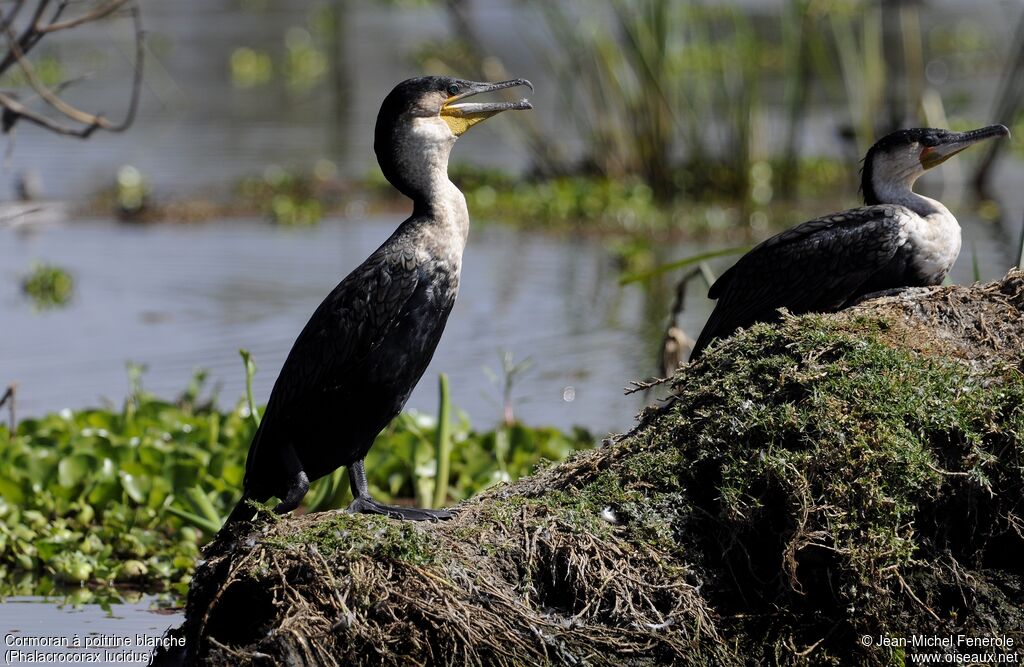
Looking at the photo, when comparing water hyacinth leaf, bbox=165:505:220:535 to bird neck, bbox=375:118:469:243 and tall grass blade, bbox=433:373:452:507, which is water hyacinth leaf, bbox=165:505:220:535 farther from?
bird neck, bbox=375:118:469:243

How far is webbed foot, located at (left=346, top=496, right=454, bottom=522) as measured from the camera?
147 inches

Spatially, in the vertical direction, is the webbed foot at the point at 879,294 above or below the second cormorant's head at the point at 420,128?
below

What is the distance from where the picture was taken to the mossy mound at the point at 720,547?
333 centimetres

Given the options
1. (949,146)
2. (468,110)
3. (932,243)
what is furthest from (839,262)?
(468,110)

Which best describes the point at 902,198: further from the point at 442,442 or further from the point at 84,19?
the point at 84,19

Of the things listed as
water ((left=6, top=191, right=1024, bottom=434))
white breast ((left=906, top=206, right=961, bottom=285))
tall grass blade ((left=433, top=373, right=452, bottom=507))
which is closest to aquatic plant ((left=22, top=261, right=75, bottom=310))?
water ((left=6, top=191, right=1024, bottom=434))

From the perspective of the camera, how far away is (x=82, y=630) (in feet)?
14.4

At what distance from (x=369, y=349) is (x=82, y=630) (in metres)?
1.38

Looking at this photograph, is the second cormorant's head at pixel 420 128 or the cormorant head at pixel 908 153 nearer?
the second cormorant's head at pixel 420 128

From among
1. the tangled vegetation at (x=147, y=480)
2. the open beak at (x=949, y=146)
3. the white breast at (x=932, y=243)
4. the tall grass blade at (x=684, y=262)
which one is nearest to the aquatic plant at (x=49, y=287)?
the tangled vegetation at (x=147, y=480)

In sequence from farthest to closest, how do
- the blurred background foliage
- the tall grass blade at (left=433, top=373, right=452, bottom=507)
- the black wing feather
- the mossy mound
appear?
the blurred background foliage
the tall grass blade at (left=433, top=373, right=452, bottom=507)
the black wing feather
the mossy mound

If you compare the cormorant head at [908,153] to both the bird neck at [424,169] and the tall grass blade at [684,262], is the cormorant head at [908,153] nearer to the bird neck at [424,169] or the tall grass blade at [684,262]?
the tall grass blade at [684,262]

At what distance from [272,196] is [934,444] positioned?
10239 millimetres

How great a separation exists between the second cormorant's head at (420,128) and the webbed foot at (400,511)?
902mm
